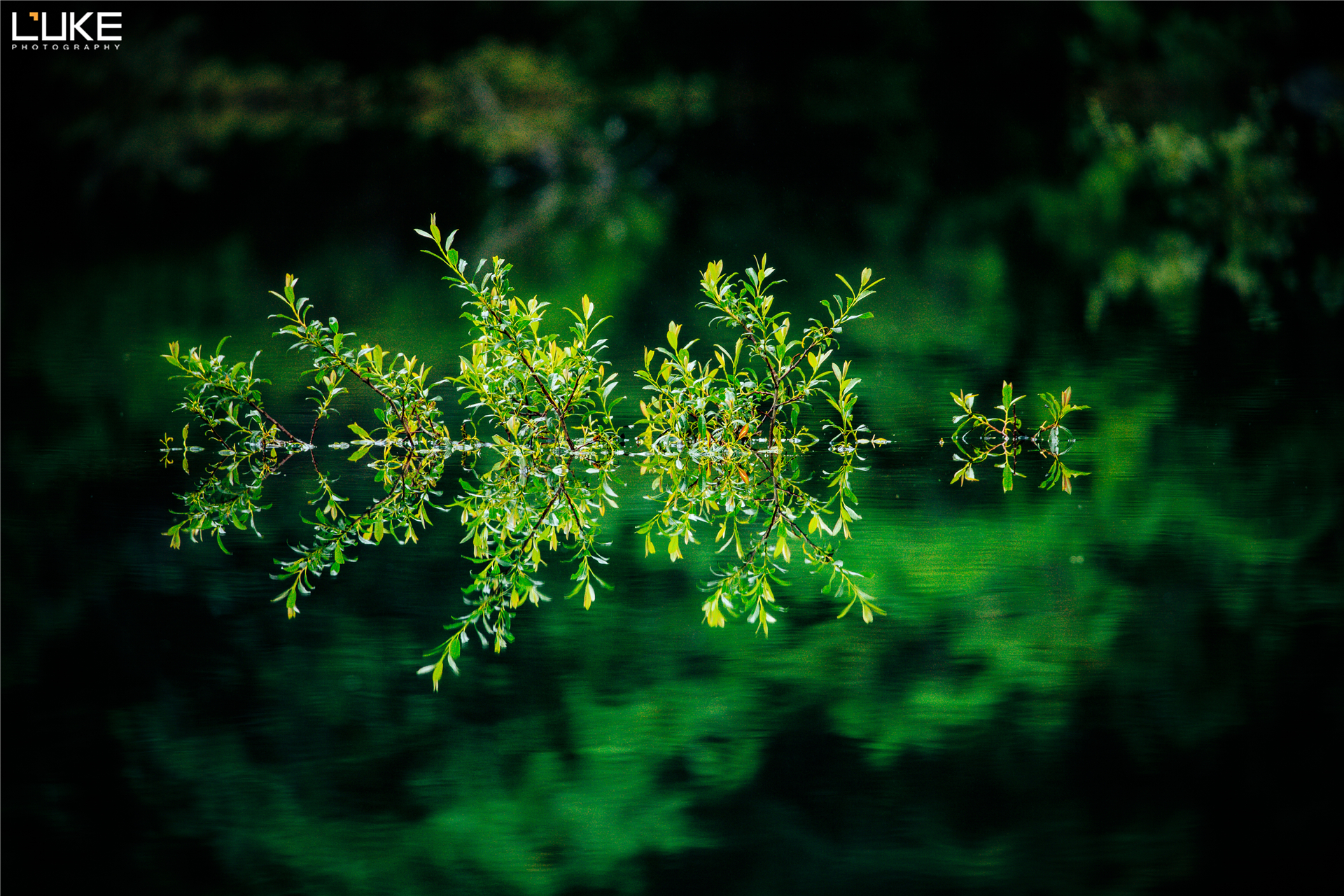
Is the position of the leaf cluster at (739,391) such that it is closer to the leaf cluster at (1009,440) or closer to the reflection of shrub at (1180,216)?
the leaf cluster at (1009,440)

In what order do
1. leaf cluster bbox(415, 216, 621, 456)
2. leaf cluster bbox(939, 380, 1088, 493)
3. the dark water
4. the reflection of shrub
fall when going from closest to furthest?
the dark water
leaf cluster bbox(939, 380, 1088, 493)
leaf cluster bbox(415, 216, 621, 456)
the reflection of shrub

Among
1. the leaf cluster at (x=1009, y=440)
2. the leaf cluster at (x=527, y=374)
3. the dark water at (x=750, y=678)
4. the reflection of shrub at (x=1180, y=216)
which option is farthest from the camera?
the reflection of shrub at (x=1180, y=216)

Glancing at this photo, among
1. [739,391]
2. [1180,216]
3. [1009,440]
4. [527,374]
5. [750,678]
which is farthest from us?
[1180,216]

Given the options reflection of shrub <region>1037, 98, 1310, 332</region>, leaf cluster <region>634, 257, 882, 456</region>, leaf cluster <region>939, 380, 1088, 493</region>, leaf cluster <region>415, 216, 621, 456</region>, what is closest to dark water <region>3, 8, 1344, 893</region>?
leaf cluster <region>939, 380, 1088, 493</region>

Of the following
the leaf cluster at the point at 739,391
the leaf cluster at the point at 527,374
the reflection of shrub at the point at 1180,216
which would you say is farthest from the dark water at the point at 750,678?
the reflection of shrub at the point at 1180,216

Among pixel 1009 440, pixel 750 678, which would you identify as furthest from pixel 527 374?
pixel 750 678

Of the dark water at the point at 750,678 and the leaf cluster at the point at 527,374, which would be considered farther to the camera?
the leaf cluster at the point at 527,374

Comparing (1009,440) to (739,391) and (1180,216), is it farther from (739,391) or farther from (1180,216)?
(1180,216)

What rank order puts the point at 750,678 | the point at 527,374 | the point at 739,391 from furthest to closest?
the point at 739,391 < the point at 527,374 < the point at 750,678

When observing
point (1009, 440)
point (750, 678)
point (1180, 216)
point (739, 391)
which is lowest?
point (750, 678)

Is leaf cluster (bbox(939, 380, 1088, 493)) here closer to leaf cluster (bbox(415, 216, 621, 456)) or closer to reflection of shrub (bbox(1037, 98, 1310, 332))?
leaf cluster (bbox(415, 216, 621, 456))

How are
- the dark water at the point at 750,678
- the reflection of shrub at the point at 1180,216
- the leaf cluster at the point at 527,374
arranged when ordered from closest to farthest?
the dark water at the point at 750,678
the leaf cluster at the point at 527,374
the reflection of shrub at the point at 1180,216

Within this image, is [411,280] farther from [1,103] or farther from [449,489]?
[1,103]

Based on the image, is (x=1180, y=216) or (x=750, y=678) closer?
(x=750, y=678)
